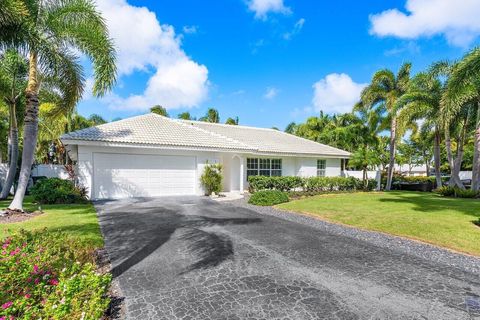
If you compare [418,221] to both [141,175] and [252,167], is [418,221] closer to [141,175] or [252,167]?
[252,167]

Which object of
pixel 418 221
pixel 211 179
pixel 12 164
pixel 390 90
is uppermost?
pixel 390 90

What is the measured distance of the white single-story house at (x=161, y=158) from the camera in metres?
14.9

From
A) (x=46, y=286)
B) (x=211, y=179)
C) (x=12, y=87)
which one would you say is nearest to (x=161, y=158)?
(x=211, y=179)

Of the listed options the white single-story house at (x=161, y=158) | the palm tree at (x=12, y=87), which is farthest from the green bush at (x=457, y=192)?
the palm tree at (x=12, y=87)

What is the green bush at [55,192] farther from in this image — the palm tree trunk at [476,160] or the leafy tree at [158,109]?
the leafy tree at [158,109]

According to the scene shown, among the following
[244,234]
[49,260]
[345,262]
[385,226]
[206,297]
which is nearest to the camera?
[206,297]

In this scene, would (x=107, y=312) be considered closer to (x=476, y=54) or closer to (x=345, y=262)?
(x=345, y=262)

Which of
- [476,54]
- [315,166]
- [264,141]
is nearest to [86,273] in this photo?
[476,54]

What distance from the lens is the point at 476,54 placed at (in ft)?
36.8

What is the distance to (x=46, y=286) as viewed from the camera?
13.3 feet

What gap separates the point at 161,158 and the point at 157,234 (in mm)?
9246

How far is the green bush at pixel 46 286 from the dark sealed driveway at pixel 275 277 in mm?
651

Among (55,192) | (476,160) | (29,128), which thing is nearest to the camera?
(29,128)

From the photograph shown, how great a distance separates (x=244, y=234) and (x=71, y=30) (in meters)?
10.4
